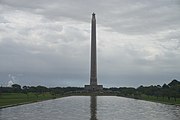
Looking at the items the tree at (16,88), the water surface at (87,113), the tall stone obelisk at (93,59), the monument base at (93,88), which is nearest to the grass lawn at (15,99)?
the water surface at (87,113)

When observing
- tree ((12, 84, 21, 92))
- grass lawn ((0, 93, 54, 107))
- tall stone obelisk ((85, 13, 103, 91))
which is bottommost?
grass lawn ((0, 93, 54, 107))

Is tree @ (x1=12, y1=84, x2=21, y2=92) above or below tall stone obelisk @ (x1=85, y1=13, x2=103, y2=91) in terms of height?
below

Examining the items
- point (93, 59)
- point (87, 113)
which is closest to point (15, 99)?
point (87, 113)

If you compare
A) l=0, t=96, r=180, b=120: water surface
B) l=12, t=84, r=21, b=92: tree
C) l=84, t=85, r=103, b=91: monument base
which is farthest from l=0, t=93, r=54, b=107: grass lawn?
l=84, t=85, r=103, b=91: monument base

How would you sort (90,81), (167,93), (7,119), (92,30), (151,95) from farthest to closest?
(90,81) < (92,30) < (151,95) < (167,93) < (7,119)

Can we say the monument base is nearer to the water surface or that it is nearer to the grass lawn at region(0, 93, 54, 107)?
the grass lawn at region(0, 93, 54, 107)

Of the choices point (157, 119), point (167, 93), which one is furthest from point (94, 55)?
point (157, 119)

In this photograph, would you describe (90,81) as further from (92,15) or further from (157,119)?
(157,119)

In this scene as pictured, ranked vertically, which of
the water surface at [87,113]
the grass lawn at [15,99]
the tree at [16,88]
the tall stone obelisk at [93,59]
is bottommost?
the water surface at [87,113]

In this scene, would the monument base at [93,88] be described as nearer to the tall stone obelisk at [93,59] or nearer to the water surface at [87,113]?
the tall stone obelisk at [93,59]

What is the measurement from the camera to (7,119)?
848 inches

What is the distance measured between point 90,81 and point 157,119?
6524cm

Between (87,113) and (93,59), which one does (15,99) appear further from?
(93,59)

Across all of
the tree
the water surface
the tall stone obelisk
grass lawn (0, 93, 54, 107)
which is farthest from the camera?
the tree
